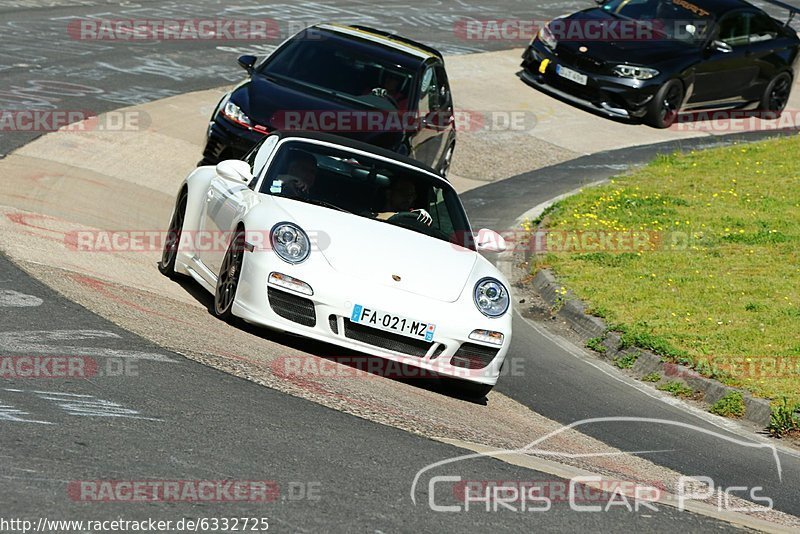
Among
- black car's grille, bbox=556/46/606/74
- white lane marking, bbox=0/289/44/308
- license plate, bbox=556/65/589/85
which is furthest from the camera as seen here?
license plate, bbox=556/65/589/85

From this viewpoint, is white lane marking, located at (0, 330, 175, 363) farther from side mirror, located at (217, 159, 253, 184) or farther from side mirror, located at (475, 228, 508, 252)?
side mirror, located at (475, 228, 508, 252)

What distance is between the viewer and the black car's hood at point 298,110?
41.1 feet

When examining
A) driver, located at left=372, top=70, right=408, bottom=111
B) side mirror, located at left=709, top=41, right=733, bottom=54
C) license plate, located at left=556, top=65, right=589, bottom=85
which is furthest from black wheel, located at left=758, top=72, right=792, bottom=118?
driver, located at left=372, top=70, right=408, bottom=111

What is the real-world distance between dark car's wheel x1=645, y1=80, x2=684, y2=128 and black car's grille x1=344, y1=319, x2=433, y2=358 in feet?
42.4

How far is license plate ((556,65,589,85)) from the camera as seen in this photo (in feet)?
64.7

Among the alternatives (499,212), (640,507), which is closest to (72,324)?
(640,507)

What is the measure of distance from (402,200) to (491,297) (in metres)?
1.27

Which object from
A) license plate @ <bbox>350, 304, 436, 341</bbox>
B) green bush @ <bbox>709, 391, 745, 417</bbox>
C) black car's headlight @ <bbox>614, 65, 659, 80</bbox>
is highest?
license plate @ <bbox>350, 304, 436, 341</bbox>

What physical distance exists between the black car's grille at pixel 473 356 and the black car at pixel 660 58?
12.2 m

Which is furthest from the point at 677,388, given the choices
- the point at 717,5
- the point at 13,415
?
the point at 717,5

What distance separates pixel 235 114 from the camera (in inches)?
496

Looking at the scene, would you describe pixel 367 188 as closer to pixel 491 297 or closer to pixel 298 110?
pixel 491 297

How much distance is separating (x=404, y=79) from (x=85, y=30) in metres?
9.12

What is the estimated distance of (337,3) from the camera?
2678cm
